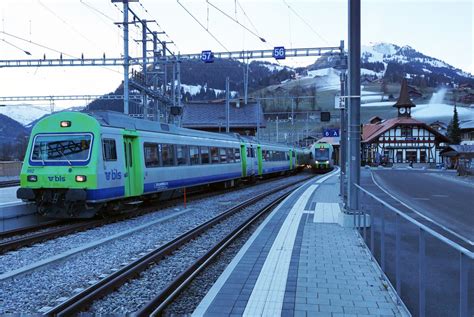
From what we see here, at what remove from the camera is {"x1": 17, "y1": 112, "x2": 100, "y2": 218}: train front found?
11.9m

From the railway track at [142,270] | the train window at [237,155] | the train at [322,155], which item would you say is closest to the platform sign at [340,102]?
the railway track at [142,270]

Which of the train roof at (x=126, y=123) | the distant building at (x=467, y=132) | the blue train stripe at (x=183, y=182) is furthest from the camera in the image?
the distant building at (x=467, y=132)

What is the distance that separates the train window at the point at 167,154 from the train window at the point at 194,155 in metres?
2.06

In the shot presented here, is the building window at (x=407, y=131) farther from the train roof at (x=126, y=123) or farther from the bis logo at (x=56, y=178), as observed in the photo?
the bis logo at (x=56, y=178)

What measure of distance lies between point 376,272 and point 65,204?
27.8 ft

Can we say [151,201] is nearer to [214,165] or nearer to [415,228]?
[214,165]

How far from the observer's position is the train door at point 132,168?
13.6 metres

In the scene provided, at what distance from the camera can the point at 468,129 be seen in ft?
273

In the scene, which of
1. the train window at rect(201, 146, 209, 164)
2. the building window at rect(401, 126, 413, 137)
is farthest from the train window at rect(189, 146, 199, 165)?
the building window at rect(401, 126, 413, 137)

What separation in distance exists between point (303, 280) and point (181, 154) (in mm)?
12187

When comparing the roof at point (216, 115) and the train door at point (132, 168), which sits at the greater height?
the roof at point (216, 115)

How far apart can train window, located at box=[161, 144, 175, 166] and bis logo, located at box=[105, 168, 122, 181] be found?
10.8 feet

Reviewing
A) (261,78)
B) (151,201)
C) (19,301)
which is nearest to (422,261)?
(19,301)

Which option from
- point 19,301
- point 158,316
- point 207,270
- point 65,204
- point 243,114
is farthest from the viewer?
point 243,114
